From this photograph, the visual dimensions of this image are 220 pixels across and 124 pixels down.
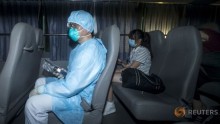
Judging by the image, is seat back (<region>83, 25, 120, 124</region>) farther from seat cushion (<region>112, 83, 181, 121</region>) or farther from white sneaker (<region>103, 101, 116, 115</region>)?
white sneaker (<region>103, 101, 116, 115</region>)

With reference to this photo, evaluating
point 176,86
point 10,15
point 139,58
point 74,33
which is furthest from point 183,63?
point 10,15

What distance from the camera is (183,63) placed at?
173 cm

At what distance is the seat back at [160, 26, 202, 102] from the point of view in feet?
5.27

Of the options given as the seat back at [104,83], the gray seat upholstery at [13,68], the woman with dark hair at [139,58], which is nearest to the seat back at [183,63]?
the woman with dark hair at [139,58]

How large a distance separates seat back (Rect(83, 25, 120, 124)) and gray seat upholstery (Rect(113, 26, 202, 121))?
0.36 meters

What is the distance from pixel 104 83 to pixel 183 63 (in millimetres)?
756

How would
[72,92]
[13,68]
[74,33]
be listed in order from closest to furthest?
[13,68] → [72,92] → [74,33]

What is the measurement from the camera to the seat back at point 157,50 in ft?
7.35

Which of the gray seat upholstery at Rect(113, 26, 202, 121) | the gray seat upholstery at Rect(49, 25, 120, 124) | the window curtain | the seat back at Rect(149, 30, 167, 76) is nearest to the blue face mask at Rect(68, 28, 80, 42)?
the gray seat upholstery at Rect(49, 25, 120, 124)

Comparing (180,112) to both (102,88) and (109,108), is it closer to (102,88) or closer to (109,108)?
(102,88)

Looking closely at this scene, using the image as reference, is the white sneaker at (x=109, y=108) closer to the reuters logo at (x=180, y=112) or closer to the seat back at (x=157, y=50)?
the seat back at (x=157, y=50)

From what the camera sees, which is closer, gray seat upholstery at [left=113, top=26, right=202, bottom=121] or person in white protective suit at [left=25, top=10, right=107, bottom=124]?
person in white protective suit at [left=25, top=10, right=107, bottom=124]

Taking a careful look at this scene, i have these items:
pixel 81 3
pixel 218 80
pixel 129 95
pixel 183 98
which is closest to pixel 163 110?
pixel 183 98

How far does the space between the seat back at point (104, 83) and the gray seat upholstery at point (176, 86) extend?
361mm
